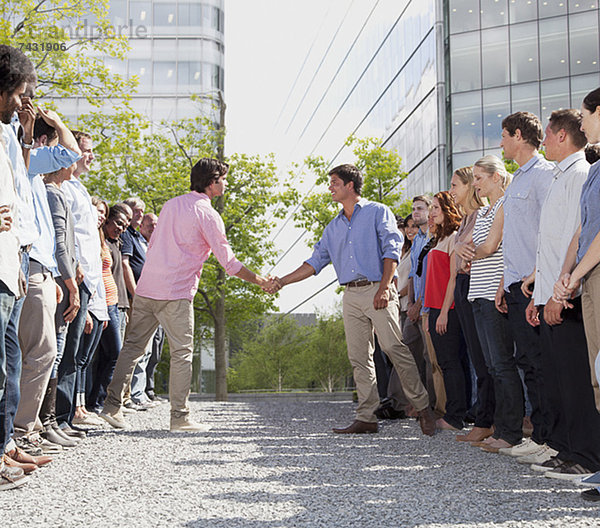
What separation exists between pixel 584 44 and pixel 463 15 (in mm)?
5736

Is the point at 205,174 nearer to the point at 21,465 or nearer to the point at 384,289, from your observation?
the point at 384,289

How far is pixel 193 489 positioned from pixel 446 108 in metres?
33.0

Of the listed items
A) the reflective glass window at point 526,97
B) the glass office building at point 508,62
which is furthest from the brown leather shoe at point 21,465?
the reflective glass window at point 526,97

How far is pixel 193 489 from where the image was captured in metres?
4.05

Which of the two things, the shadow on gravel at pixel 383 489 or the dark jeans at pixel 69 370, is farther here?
the dark jeans at pixel 69 370

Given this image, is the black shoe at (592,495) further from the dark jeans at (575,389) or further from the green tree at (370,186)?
the green tree at (370,186)

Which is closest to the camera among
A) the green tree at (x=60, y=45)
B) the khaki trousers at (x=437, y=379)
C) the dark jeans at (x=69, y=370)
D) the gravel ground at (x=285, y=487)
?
the gravel ground at (x=285, y=487)

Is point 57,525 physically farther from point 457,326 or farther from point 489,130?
point 489,130

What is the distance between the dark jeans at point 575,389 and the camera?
14.2ft

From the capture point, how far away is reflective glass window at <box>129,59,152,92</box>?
5297cm

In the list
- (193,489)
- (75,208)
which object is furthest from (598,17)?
(193,489)

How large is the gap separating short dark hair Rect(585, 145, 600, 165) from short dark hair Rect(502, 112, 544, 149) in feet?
1.69

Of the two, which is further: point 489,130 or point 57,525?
point 489,130

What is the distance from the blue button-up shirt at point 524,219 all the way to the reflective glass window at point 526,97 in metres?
31.3
